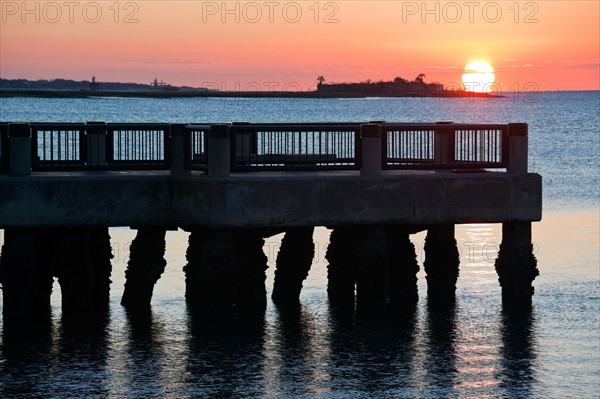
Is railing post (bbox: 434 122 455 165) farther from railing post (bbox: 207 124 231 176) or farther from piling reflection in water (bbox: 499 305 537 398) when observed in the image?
railing post (bbox: 207 124 231 176)

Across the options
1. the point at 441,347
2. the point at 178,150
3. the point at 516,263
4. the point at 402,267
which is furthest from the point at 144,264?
the point at 516,263

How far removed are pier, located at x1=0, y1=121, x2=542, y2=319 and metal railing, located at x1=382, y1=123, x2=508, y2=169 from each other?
0.13 ft

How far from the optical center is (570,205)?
65125 mm

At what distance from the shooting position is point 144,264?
101 ft

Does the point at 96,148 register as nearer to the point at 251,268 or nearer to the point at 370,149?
the point at 251,268

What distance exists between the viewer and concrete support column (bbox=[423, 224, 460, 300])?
32562 millimetres

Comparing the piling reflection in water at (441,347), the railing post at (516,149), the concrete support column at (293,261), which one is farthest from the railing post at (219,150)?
the railing post at (516,149)

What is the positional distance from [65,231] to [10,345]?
323 cm

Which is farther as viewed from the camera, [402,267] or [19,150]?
[402,267]

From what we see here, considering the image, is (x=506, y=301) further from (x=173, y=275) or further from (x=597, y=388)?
(x=173, y=275)

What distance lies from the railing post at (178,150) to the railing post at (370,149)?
3.77 metres

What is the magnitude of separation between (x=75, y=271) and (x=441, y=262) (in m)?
8.40

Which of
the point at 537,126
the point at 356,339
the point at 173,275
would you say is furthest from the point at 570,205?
the point at 537,126

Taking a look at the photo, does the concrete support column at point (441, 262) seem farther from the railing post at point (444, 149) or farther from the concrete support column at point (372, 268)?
the concrete support column at point (372, 268)
